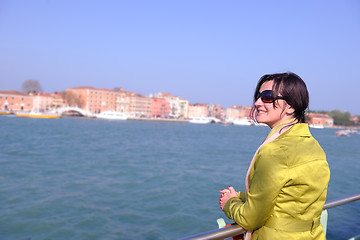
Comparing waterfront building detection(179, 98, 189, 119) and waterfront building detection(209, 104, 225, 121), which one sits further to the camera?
waterfront building detection(209, 104, 225, 121)

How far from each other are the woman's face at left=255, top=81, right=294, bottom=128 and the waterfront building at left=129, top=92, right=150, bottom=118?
266ft

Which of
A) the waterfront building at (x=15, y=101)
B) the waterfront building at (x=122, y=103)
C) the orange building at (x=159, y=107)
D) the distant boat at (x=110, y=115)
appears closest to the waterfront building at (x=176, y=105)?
the orange building at (x=159, y=107)

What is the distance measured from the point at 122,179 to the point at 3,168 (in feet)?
14.6

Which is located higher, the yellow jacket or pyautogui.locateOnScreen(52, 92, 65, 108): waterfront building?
pyautogui.locateOnScreen(52, 92, 65, 108): waterfront building

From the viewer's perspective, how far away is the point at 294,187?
2.74 feet

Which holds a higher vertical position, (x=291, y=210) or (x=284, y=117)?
(x=284, y=117)

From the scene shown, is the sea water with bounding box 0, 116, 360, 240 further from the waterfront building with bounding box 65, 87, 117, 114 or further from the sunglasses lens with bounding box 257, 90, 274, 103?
the waterfront building with bounding box 65, 87, 117, 114

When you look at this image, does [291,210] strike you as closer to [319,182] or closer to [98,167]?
[319,182]

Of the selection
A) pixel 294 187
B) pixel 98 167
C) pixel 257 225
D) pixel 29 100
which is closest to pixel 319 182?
pixel 294 187

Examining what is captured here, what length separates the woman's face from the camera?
0.95 m

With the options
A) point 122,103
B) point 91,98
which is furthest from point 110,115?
point 122,103

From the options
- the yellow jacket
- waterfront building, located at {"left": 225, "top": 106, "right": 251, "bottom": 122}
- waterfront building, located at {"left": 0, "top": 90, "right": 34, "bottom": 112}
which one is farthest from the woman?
waterfront building, located at {"left": 225, "top": 106, "right": 251, "bottom": 122}

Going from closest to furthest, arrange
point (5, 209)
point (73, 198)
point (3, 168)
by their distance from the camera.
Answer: point (5, 209)
point (73, 198)
point (3, 168)

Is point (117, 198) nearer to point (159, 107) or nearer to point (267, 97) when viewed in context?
point (267, 97)
